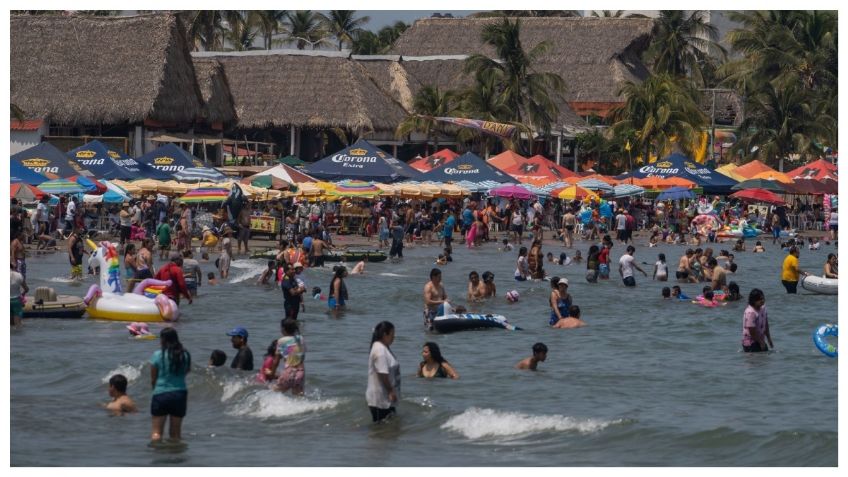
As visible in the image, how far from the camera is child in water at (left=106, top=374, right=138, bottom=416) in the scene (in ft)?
52.7

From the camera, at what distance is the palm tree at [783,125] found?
204 ft

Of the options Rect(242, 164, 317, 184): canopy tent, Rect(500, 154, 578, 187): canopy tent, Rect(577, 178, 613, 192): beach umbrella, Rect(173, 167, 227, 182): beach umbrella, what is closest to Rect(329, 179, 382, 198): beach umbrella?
Rect(242, 164, 317, 184): canopy tent

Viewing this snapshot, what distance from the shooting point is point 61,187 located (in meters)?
37.8

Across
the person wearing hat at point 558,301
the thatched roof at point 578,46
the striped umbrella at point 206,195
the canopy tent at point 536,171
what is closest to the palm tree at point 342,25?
the thatched roof at point 578,46

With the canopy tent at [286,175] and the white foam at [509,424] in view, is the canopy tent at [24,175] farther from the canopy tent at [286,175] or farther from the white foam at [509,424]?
the white foam at [509,424]

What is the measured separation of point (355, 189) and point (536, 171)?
1072cm

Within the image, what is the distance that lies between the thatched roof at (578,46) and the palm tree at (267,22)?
13317 millimetres

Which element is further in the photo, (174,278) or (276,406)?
(174,278)

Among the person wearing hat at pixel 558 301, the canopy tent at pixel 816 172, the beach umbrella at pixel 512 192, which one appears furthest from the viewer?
the canopy tent at pixel 816 172

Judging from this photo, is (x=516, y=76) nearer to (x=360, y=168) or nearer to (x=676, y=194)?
(x=676, y=194)

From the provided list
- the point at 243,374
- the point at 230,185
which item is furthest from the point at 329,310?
the point at 230,185

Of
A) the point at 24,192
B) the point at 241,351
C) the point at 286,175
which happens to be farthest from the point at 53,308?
the point at 286,175

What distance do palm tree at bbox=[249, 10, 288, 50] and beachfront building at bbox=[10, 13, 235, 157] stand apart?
107 feet

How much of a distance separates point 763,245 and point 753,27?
26.8 m
